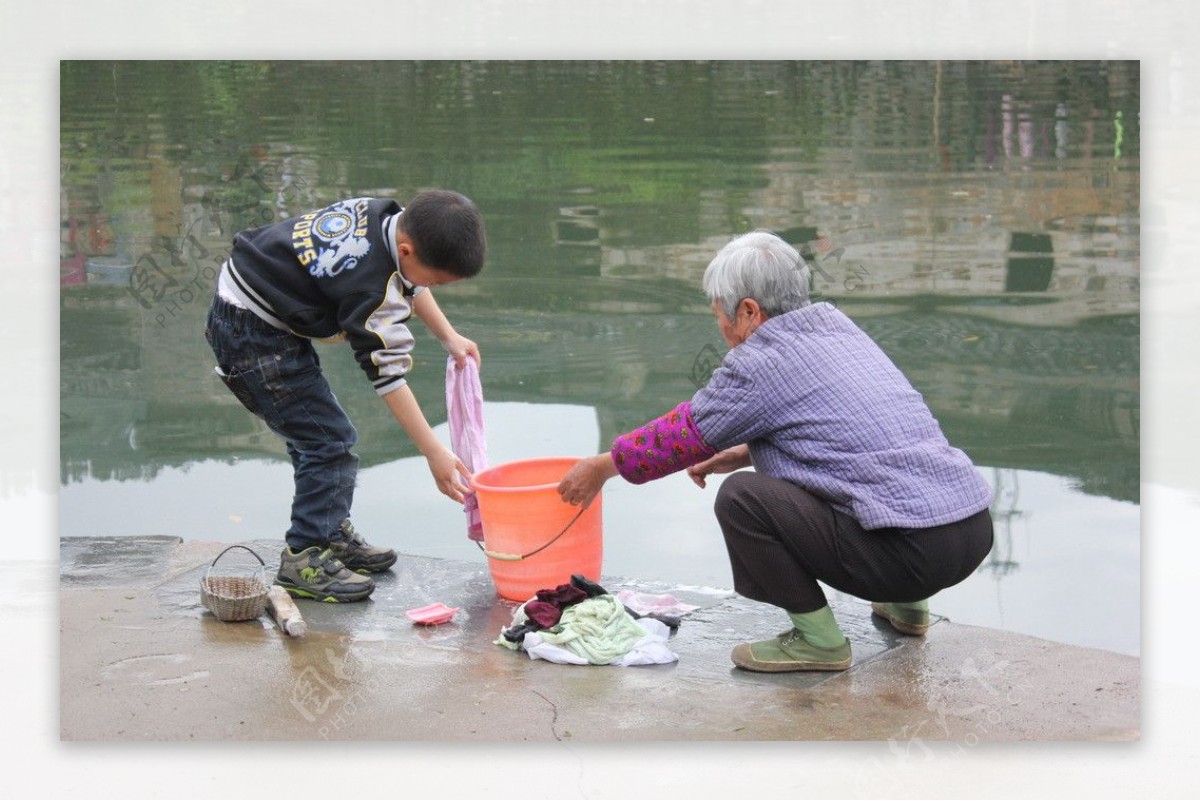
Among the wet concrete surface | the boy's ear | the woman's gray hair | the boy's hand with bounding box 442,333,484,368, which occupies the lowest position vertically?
the wet concrete surface

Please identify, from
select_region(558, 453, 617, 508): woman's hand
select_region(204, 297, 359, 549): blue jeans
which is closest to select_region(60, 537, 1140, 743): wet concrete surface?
select_region(204, 297, 359, 549): blue jeans

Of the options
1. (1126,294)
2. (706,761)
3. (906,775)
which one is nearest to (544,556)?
(706,761)

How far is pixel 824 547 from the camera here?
316cm

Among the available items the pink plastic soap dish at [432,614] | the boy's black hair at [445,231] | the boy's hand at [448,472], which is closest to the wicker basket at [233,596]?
the pink plastic soap dish at [432,614]

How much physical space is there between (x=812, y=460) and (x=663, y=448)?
344 mm

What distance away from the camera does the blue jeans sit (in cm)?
370

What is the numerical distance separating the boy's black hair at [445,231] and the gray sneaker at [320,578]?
91cm

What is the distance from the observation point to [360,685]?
10.4 feet

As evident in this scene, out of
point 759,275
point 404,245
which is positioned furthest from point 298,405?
point 759,275

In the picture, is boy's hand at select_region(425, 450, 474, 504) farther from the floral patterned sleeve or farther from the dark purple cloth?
the floral patterned sleeve

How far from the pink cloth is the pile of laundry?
0.57 meters

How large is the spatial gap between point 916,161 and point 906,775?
601cm

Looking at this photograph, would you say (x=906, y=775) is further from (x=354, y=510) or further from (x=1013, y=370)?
(x=1013, y=370)

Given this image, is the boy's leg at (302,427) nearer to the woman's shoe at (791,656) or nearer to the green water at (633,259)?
the green water at (633,259)
